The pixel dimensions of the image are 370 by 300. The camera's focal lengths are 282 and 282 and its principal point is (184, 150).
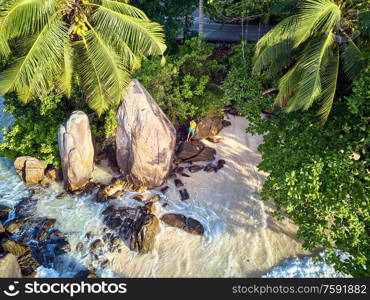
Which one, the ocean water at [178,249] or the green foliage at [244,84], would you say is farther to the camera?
the green foliage at [244,84]

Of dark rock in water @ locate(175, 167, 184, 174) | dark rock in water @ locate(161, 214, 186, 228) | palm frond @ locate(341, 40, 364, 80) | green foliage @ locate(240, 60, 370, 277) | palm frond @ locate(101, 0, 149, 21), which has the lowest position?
dark rock in water @ locate(161, 214, 186, 228)

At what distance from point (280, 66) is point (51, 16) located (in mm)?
6560

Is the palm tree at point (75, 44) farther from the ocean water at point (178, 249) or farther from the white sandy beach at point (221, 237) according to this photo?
the white sandy beach at point (221, 237)

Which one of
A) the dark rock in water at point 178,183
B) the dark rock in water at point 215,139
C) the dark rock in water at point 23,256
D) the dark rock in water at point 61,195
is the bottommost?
the dark rock in water at point 23,256

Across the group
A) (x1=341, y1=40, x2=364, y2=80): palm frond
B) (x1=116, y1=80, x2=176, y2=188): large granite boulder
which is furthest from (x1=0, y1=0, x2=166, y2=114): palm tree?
(x1=341, y1=40, x2=364, y2=80): palm frond

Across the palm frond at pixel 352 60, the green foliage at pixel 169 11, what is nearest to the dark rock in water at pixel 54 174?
the green foliage at pixel 169 11

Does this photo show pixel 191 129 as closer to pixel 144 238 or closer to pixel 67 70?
pixel 144 238

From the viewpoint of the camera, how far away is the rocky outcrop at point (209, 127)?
1133 cm

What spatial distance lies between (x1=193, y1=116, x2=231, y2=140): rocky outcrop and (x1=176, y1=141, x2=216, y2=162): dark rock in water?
0.50 meters

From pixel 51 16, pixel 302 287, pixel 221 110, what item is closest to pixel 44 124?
pixel 51 16

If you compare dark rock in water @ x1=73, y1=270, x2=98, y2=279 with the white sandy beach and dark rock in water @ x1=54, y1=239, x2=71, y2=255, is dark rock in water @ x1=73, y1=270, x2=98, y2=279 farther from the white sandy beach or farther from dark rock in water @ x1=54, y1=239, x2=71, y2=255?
dark rock in water @ x1=54, y1=239, x2=71, y2=255

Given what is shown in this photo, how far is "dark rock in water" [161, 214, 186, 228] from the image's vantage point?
8828 millimetres

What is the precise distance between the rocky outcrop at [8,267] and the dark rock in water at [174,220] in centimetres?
409

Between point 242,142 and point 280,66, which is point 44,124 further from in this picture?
point 280,66
